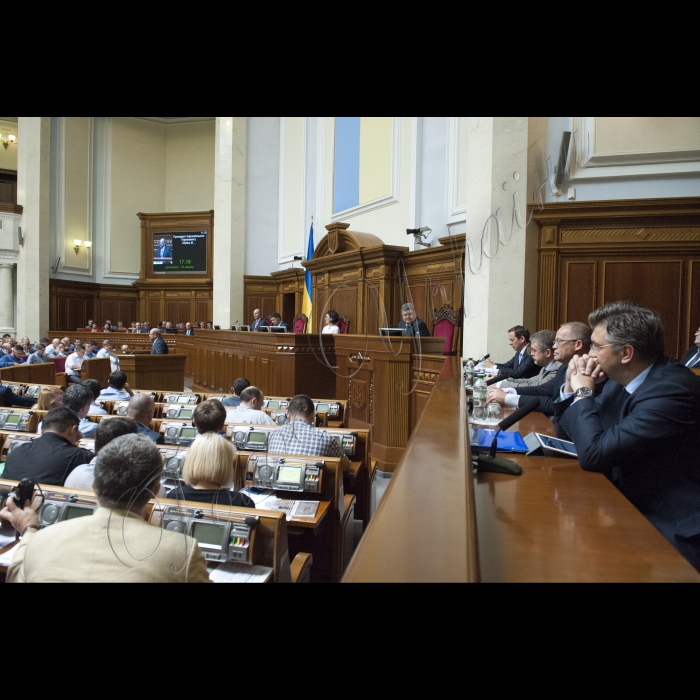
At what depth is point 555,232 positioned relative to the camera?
21.6 feet

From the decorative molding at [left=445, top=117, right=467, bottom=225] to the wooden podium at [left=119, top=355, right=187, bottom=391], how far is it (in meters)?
4.97

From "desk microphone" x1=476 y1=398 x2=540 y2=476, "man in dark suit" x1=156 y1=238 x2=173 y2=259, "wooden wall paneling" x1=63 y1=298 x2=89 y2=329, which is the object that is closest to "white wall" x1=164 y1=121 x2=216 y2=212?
"man in dark suit" x1=156 y1=238 x2=173 y2=259

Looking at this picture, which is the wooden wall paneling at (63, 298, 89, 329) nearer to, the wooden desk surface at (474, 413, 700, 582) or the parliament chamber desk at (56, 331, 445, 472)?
the parliament chamber desk at (56, 331, 445, 472)

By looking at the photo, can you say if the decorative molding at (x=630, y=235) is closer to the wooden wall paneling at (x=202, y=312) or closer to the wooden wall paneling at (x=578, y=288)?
the wooden wall paneling at (x=578, y=288)

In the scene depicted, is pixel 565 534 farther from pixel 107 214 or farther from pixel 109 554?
pixel 107 214

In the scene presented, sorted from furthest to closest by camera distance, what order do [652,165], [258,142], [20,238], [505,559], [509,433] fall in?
[20,238], [258,142], [652,165], [509,433], [505,559]

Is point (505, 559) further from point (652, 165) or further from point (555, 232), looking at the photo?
point (652, 165)

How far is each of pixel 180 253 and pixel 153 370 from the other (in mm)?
9879

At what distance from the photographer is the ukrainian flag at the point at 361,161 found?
33.9 ft

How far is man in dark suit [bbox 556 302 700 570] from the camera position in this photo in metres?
1.66

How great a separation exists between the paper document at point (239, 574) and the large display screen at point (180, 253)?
645 inches

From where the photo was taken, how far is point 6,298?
51.0 feet
